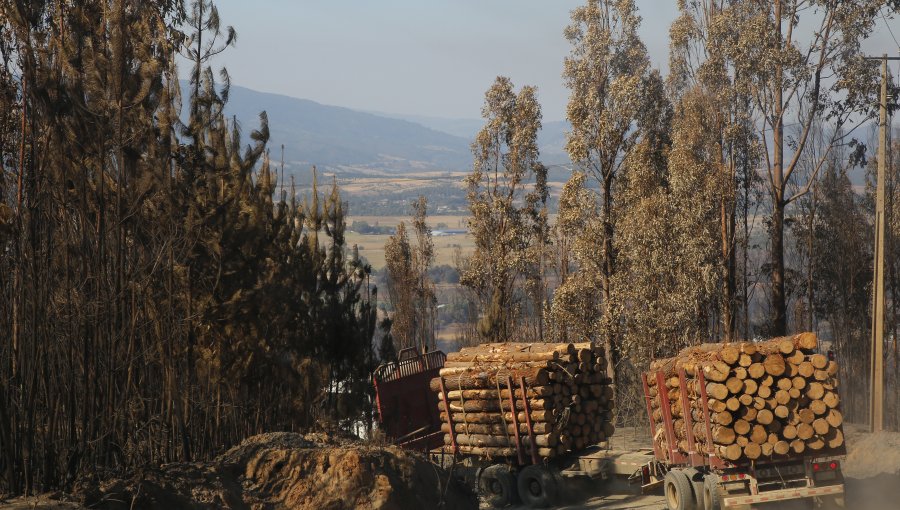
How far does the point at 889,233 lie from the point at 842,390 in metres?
7.56

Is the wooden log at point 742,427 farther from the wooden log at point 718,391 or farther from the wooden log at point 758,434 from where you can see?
the wooden log at point 718,391

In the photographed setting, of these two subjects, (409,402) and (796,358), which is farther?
(409,402)

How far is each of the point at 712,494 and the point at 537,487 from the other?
539cm

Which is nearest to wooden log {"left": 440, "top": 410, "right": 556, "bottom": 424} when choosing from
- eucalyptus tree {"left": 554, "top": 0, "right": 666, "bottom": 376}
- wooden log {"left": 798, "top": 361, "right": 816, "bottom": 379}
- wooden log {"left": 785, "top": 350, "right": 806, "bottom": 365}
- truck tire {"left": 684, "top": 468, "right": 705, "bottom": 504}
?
truck tire {"left": 684, "top": 468, "right": 705, "bottom": 504}

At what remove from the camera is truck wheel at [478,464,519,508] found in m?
19.6

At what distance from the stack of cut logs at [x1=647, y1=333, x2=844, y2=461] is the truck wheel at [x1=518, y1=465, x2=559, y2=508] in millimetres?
5074

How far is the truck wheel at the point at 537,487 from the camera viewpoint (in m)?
19.0

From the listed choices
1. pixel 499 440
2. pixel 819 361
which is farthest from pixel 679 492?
pixel 499 440

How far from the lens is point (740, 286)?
42.1m

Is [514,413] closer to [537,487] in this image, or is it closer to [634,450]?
[537,487]

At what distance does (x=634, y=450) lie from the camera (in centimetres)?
1969

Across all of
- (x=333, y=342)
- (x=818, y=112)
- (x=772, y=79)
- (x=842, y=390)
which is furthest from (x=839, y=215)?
(x=333, y=342)

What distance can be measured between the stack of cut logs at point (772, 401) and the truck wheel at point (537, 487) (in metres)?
5.07

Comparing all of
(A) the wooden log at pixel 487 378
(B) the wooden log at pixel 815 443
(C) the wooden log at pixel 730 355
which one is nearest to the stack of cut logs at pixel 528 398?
(A) the wooden log at pixel 487 378
